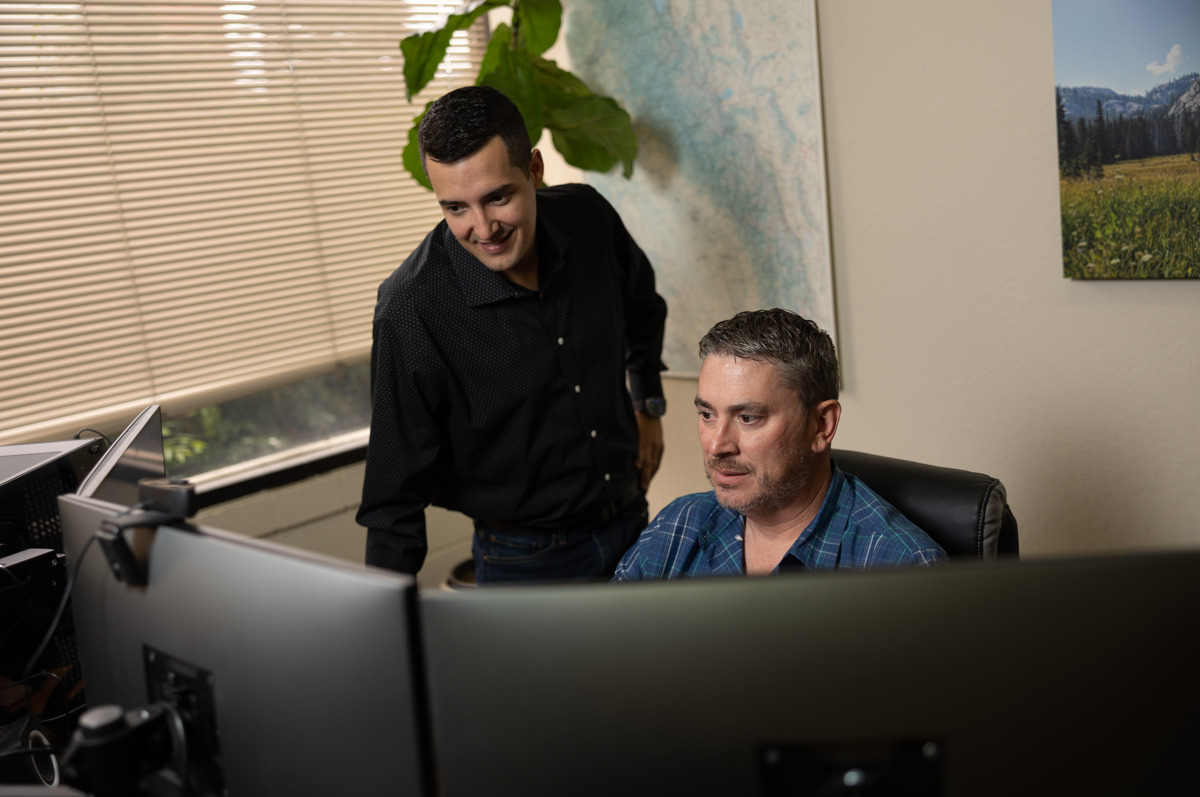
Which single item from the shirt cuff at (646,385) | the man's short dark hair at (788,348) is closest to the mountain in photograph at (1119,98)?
the man's short dark hair at (788,348)

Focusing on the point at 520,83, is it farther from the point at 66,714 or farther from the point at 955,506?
the point at 66,714

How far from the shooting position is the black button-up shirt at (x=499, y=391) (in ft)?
5.88

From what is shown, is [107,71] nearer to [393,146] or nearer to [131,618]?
[393,146]

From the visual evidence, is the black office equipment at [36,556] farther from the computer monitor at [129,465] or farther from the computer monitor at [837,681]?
the computer monitor at [837,681]

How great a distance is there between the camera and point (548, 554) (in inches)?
80.7

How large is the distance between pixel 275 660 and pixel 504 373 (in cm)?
116

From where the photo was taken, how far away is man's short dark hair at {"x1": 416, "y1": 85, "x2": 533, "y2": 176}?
1.65 metres

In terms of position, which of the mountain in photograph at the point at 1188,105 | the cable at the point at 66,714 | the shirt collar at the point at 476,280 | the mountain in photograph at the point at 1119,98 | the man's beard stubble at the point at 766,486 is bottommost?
the cable at the point at 66,714

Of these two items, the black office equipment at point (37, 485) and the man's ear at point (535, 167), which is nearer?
the black office equipment at point (37, 485)

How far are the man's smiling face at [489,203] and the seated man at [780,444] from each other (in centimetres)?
48

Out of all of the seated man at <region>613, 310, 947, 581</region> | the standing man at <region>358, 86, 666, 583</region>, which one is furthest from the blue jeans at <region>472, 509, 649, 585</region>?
the seated man at <region>613, 310, 947, 581</region>

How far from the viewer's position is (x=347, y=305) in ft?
10.1

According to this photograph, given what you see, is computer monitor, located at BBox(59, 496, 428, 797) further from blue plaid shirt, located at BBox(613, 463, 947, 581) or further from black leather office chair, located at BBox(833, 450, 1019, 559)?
black leather office chair, located at BBox(833, 450, 1019, 559)

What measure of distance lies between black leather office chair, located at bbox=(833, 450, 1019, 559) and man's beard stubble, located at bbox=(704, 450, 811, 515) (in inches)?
6.7
